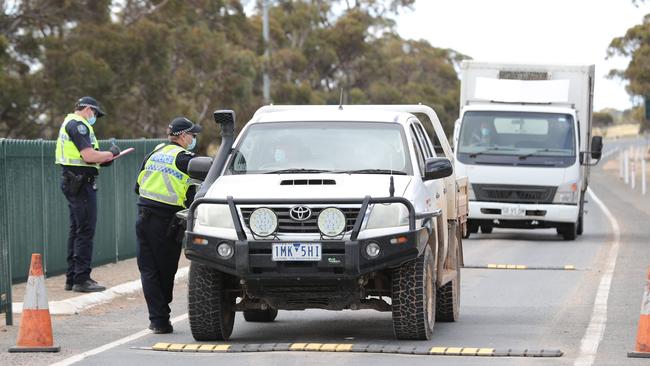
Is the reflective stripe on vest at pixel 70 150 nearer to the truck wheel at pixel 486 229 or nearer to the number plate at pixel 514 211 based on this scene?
the number plate at pixel 514 211

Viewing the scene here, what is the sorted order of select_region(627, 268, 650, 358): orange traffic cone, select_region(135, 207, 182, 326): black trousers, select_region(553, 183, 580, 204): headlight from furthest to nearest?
1. select_region(553, 183, 580, 204): headlight
2. select_region(135, 207, 182, 326): black trousers
3. select_region(627, 268, 650, 358): orange traffic cone

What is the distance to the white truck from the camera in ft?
82.6

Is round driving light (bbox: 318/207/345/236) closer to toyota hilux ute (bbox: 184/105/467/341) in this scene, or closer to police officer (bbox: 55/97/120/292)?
toyota hilux ute (bbox: 184/105/467/341)

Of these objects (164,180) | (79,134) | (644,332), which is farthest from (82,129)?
(644,332)

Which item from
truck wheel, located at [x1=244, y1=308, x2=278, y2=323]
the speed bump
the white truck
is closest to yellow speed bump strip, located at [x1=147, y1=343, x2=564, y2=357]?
truck wheel, located at [x1=244, y1=308, x2=278, y2=323]

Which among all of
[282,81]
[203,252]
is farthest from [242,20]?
[203,252]

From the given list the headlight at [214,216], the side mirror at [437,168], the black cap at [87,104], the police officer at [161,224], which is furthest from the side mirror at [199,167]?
the black cap at [87,104]

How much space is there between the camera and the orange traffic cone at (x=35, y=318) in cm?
1027

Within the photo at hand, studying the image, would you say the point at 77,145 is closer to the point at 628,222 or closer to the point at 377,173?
the point at 377,173

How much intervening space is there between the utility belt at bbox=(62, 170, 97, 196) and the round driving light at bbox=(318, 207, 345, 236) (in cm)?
501

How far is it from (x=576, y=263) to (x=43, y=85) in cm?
2677

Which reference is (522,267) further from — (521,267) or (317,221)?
(317,221)

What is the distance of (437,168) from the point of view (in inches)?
434

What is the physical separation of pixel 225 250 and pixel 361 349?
1177 mm
